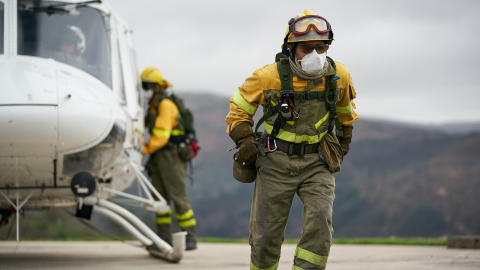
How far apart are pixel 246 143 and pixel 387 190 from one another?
6707 cm

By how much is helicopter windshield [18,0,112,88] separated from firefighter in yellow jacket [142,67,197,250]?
51.6 inches

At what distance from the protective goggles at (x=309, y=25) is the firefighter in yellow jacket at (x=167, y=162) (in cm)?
373

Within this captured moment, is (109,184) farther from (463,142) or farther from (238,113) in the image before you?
(463,142)

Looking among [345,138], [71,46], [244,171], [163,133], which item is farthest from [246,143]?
[163,133]

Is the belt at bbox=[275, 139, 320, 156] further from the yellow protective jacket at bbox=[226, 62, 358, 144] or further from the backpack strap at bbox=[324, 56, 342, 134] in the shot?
the backpack strap at bbox=[324, 56, 342, 134]

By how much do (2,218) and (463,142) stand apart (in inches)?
3026

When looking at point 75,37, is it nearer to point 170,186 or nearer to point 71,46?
point 71,46

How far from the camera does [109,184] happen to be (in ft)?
21.6

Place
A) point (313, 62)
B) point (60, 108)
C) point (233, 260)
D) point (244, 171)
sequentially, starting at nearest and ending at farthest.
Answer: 1. point (313, 62)
2. point (244, 171)
3. point (60, 108)
4. point (233, 260)

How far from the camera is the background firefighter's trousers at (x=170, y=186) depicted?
771 centimetres

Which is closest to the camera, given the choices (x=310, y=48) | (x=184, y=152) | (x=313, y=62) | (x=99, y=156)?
(x=313, y=62)

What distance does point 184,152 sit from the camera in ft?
25.9

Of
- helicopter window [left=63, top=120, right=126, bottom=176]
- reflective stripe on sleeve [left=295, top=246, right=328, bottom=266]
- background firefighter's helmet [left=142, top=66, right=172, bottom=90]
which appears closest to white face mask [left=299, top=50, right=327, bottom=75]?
reflective stripe on sleeve [left=295, top=246, right=328, bottom=266]

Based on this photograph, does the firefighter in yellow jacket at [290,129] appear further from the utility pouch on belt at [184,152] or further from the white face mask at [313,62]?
the utility pouch on belt at [184,152]
